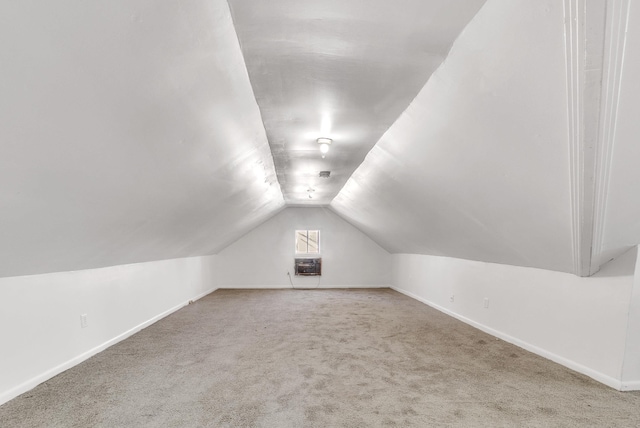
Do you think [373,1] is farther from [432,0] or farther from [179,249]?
[179,249]

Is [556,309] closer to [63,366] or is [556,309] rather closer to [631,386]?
[631,386]

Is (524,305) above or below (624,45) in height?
below

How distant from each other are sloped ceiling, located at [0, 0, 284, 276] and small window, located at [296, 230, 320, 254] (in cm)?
551

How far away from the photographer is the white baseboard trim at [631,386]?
2.54 metres

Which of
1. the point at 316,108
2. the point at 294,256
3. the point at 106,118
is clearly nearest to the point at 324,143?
the point at 316,108

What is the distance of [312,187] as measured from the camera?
5441mm

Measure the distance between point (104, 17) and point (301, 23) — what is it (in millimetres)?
729

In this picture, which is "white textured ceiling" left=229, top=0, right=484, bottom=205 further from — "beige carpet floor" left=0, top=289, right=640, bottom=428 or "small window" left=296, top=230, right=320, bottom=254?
"small window" left=296, top=230, right=320, bottom=254

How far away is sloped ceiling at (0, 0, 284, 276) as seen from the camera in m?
1.10

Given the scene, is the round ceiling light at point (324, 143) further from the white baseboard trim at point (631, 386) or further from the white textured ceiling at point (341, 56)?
the white baseboard trim at point (631, 386)

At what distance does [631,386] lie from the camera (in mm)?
2541

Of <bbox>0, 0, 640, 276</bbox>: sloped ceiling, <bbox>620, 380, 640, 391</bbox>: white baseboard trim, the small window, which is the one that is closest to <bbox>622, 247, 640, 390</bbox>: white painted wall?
<bbox>620, 380, 640, 391</bbox>: white baseboard trim

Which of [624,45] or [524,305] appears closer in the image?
[624,45]

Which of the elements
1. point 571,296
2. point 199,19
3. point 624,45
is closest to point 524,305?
point 571,296
